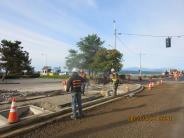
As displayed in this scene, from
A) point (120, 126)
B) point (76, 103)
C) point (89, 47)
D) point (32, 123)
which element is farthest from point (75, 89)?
point (89, 47)

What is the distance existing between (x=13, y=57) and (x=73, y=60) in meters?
27.2

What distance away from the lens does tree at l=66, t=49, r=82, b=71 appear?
7369 centimetres

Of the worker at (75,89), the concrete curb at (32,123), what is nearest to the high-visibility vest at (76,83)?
the worker at (75,89)

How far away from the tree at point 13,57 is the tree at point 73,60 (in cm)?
2337

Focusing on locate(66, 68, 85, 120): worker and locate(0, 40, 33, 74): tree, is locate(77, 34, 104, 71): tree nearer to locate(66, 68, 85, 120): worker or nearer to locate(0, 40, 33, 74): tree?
locate(0, 40, 33, 74): tree

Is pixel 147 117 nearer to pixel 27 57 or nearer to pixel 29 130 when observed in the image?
pixel 29 130

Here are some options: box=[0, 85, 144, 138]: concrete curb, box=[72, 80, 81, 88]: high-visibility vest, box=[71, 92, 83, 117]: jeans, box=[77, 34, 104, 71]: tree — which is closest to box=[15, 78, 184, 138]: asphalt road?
box=[0, 85, 144, 138]: concrete curb

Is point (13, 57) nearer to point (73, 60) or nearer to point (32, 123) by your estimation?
point (73, 60)

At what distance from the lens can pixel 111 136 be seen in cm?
801

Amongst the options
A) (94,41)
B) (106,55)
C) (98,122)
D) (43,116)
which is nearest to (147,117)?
(98,122)

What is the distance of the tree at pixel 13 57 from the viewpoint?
49.5m

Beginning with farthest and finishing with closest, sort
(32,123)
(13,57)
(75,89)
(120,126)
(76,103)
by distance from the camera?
(13,57), (76,103), (75,89), (32,123), (120,126)

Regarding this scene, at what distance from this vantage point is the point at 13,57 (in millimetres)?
49719

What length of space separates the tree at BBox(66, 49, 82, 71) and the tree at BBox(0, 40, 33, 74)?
76.7 feet
